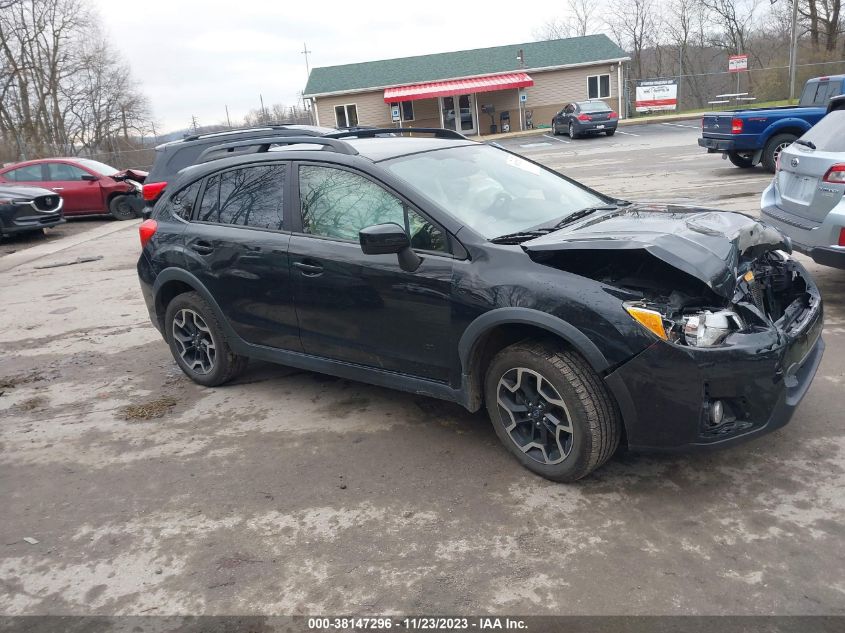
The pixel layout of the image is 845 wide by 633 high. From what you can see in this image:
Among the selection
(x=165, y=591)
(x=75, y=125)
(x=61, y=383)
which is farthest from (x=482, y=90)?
(x=165, y=591)

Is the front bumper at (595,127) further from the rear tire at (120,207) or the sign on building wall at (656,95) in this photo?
the rear tire at (120,207)

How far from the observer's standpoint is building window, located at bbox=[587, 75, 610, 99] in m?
40.4

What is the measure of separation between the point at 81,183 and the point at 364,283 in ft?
50.6

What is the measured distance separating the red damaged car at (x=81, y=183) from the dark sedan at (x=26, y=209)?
1.82 meters

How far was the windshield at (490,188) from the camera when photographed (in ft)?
12.5

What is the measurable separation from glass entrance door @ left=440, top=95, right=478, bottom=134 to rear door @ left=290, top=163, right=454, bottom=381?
38.9 metres

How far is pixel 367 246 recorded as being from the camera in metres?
3.46

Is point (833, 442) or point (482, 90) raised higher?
point (482, 90)

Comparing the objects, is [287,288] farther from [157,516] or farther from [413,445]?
[157,516]

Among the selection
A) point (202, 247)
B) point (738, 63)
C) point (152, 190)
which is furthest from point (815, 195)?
point (738, 63)

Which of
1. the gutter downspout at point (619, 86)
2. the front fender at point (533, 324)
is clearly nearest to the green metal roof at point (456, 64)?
the gutter downspout at point (619, 86)

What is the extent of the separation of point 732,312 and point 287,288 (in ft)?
8.49

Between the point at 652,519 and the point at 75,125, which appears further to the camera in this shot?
the point at 75,125

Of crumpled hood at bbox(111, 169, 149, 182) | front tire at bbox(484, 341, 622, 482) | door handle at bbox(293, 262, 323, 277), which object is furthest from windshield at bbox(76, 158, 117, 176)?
front tire at bbox(484, 341, 622, 482)
